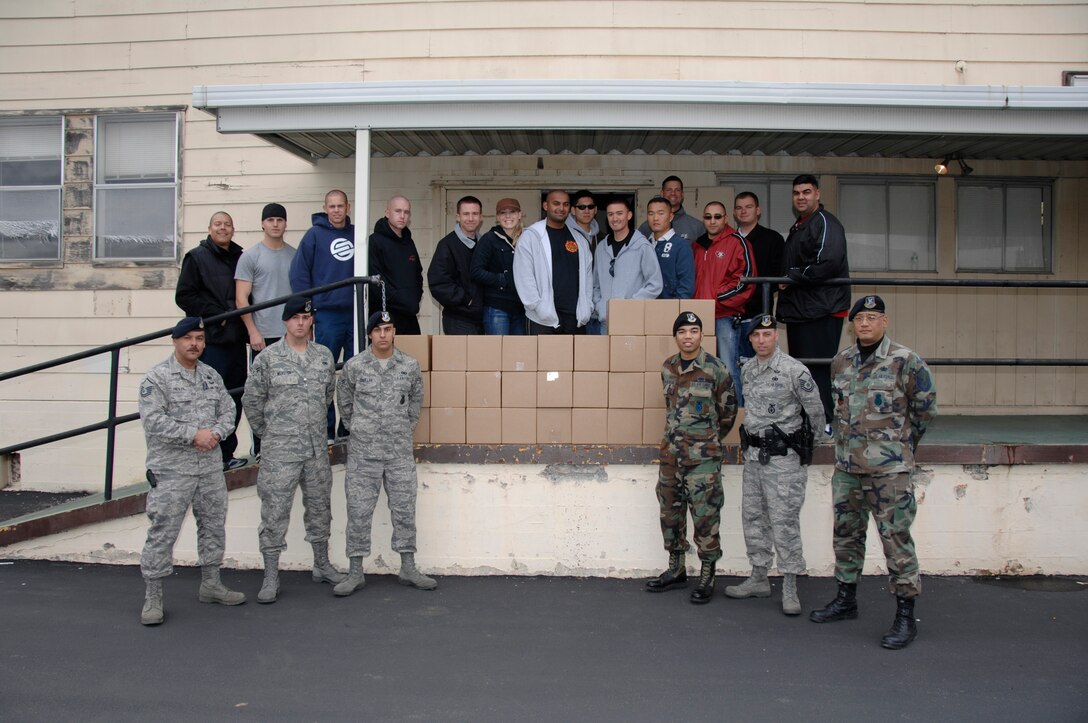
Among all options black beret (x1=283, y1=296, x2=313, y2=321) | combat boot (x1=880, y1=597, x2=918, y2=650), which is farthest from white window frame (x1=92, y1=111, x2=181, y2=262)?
combat boot (x1=880, y1=597, x2=918, y2=650)

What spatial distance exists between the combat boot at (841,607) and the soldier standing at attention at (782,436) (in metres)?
0.14

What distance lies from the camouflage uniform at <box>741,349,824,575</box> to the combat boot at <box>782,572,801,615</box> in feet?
0.21

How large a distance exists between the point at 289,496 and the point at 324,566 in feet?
1.92

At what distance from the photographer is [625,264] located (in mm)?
6008

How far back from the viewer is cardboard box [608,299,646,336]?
5.75 m

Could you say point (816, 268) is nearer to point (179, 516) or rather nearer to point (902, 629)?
point (902, 629)

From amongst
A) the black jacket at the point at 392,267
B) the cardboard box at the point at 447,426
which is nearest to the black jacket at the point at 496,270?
the black jacket at the point at 392,267

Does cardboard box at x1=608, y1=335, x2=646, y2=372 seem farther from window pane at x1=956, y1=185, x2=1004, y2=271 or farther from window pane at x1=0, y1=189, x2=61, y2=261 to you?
window pane at x1=0, y1=189, x2=61, y2=261

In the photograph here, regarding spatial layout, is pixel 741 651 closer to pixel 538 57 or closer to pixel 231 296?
pixel 231 296

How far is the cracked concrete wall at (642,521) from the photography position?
5762 millimetres

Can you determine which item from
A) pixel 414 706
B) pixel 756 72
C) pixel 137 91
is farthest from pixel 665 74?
pixel 414 706

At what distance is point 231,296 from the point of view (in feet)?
20.6

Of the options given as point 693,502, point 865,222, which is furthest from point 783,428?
point 865,222

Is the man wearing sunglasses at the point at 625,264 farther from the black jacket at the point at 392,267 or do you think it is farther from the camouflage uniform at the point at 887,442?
the camouflage uniform at the point at 887,442
